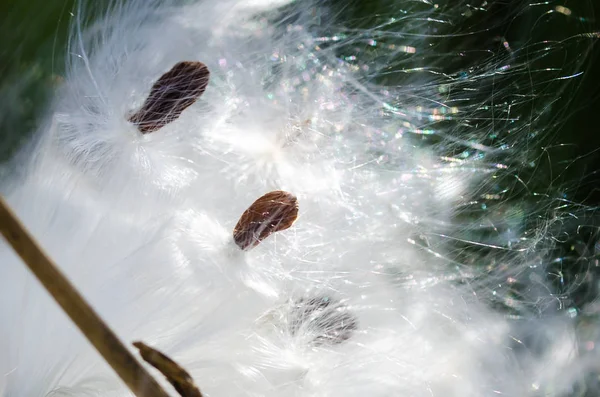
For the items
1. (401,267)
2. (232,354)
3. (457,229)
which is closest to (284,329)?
(232,354)

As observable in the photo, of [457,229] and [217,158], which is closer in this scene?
[217,158]

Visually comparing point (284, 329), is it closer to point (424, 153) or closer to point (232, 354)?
point (232, 354)

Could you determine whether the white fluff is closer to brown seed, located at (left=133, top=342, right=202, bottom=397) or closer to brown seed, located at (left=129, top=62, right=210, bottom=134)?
brown seed, located at (left=129, top=62, right=210, bottom=134)

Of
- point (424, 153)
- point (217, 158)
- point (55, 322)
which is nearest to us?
point (55, 322)

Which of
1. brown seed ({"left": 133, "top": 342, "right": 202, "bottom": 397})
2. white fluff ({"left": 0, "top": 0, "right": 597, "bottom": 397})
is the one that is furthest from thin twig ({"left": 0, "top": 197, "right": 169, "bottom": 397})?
white fluff ({"left": 0, "top": 0, "right": 597, "bottom": 397})

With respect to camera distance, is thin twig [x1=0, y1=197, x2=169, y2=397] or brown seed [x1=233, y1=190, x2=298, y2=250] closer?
thin twig [x1=0, y1=197, x2=169, y2=397]

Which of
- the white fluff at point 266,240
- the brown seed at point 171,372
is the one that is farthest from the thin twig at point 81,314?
the white fluff at point 266,240

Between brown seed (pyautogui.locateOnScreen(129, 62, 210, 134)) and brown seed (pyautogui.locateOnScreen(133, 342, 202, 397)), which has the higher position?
brown seed (pyautogui.locateOnScreen(129, 62, 210, 134))

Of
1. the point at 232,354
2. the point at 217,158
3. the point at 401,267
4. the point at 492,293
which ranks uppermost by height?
the point at 217,158
